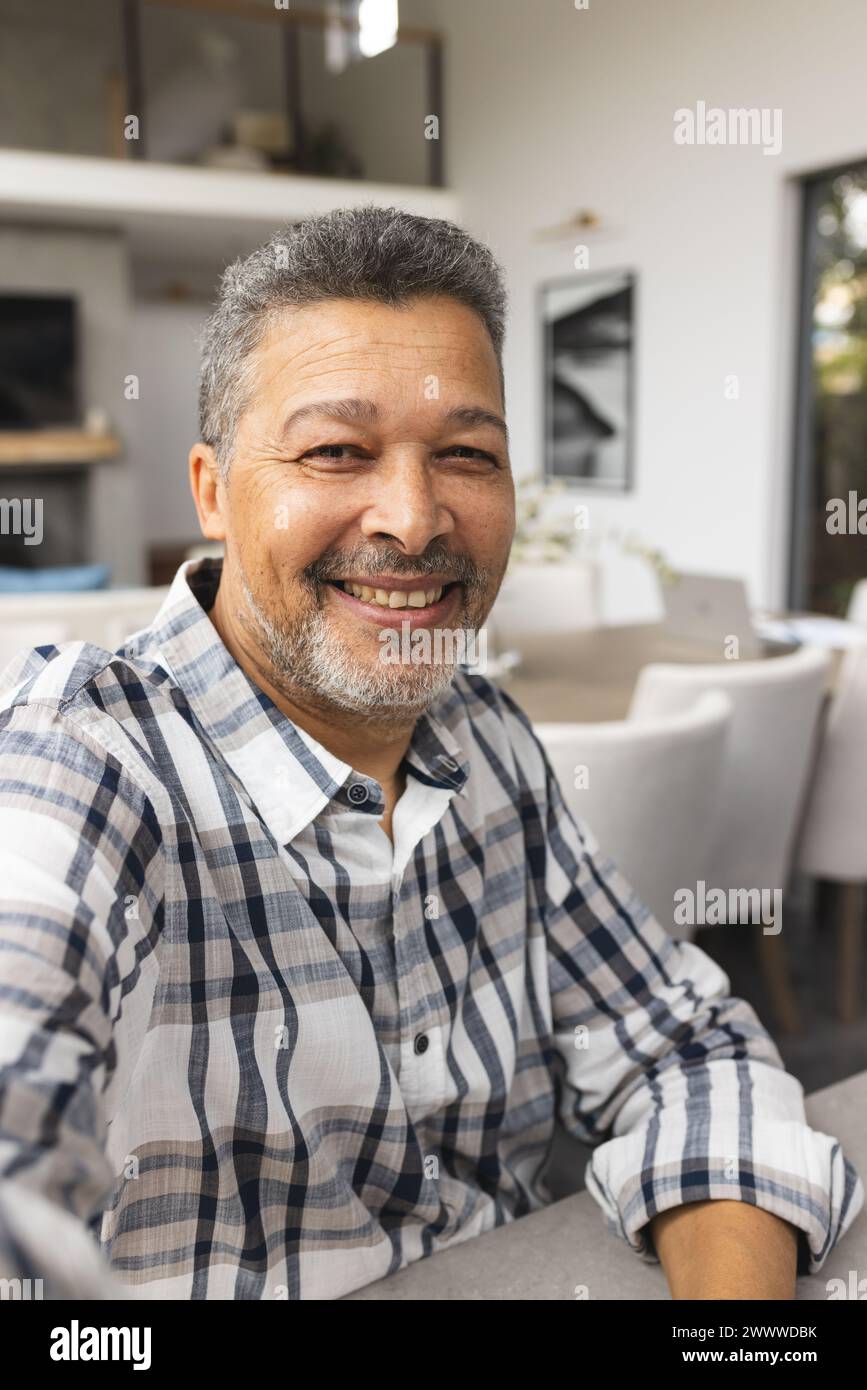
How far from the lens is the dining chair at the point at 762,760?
226 cm

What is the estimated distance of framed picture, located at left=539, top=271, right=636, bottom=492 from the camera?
6.14 meters

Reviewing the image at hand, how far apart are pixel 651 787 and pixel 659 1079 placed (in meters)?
0.94

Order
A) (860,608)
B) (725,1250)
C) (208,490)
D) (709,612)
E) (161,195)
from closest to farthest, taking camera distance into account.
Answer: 1. (725,1250)
2. (208,490)
3. (709,612)
4. (860,608)
5. (161,195)

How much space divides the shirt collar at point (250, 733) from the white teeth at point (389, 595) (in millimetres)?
103

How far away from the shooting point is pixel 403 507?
83 centimetres

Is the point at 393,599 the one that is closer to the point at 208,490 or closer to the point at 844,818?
the point at 208,490

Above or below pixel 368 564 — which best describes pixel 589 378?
above

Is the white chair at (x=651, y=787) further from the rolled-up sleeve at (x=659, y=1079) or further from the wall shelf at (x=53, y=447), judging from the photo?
the wall shelf at (x=53, y=447)

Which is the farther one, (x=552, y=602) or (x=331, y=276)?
(x=552, y=602)

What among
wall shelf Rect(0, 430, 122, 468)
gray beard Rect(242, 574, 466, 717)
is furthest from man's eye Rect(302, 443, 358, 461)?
wall shelf Rect(0, 430, 122, 468)

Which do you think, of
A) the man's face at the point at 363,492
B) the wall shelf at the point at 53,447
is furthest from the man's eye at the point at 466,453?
the wall shelf at the point at 53,447

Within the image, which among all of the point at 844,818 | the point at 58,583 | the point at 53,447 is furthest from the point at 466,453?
the point at 53,447
